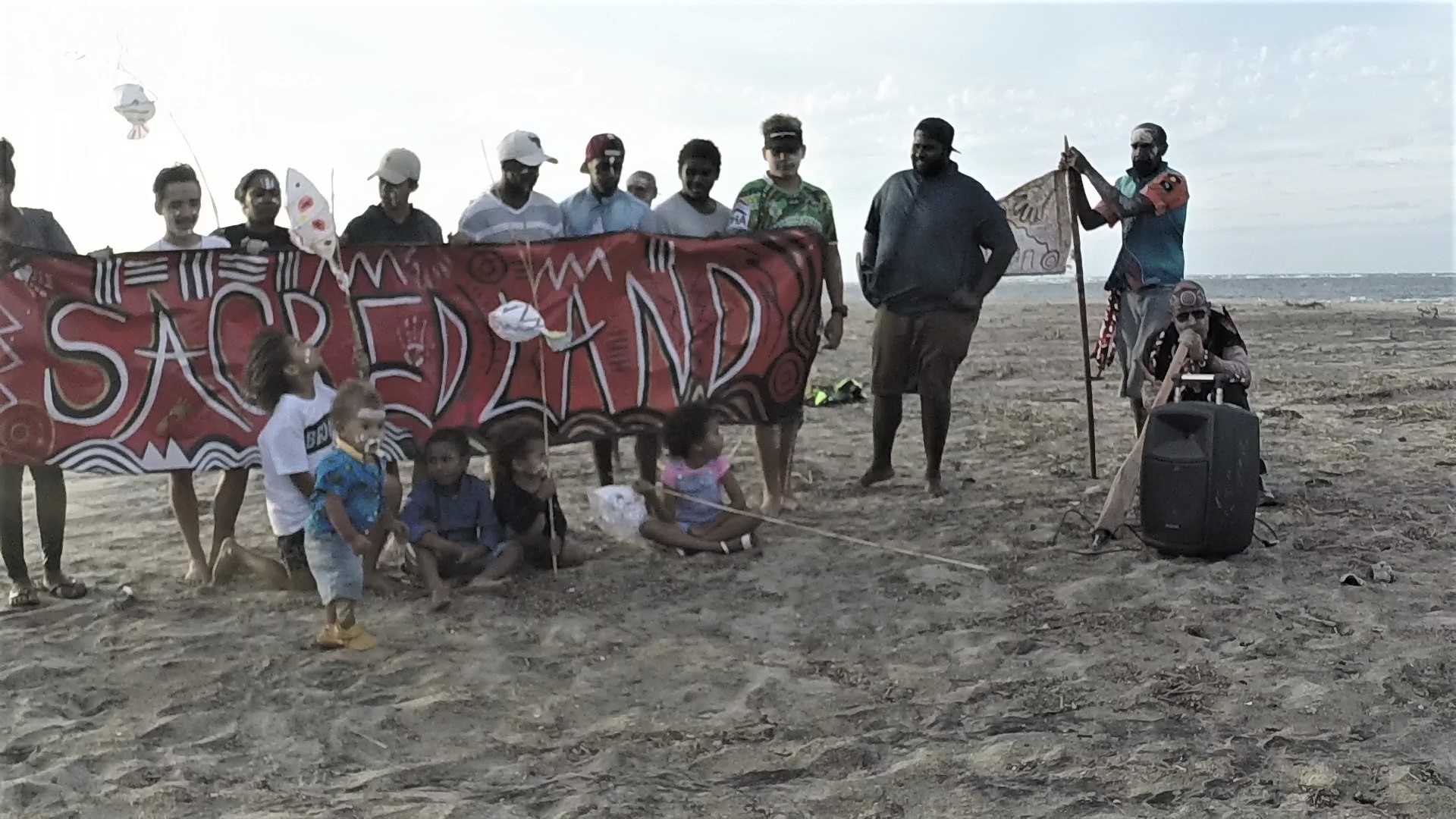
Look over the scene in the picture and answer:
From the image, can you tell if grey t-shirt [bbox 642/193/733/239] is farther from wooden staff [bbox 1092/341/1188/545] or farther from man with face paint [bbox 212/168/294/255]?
wooden staff [bbox 1092/341/1188/545]

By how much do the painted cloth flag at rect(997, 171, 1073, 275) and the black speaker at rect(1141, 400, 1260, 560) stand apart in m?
2.25

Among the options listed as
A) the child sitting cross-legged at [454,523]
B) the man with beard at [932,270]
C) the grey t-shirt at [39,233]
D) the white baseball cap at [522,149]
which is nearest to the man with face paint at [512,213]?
the white baseball cap at [522,149]

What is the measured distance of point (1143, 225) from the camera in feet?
22.0

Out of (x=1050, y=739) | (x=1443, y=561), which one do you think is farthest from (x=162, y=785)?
(x=1443, y=561)

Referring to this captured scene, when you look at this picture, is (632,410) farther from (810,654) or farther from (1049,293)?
(1049,293)

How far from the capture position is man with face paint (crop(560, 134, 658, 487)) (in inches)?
243

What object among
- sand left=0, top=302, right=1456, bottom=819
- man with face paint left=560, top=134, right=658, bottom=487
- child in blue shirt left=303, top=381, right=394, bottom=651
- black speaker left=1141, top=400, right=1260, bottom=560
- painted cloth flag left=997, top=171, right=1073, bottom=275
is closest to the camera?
sand left=0, top=302, right=1456, bottom=819

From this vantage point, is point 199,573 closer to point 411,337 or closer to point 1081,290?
point 411,337

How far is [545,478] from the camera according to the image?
5520 millimetres

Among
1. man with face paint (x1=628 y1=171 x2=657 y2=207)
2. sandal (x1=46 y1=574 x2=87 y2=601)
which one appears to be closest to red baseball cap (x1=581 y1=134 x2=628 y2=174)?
sandal (x1=46 y1=574 x2=87 y2=601)

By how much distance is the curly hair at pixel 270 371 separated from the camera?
201 inches

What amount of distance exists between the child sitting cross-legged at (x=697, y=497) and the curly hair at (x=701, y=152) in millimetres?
1406

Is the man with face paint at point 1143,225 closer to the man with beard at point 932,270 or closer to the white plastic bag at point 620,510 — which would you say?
the man with beard at point 932,270

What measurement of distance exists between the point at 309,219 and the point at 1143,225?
14.3ft
